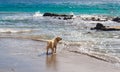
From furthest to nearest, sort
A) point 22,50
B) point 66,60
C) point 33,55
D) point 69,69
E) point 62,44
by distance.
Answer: point 62,44
point 22,50
point 33,55
point 66,60
point 69,69

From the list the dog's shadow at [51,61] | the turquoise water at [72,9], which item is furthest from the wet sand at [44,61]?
the turquoise water at [72,9]

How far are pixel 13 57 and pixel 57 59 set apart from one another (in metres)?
1.75

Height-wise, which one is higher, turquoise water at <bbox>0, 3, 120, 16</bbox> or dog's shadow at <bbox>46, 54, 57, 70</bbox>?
turquoise water at <bbox>0, 3, 120, 16</bbox>

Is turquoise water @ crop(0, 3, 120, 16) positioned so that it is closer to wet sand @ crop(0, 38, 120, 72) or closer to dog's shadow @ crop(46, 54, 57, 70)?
wet sand @ crop(0, 38, 120, 72)

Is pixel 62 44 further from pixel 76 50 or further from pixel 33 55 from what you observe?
pixel 33 55

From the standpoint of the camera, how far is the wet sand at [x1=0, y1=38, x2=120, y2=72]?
12398mm

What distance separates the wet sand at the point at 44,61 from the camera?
1240cm

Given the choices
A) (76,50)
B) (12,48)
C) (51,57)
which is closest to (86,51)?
(76,50)

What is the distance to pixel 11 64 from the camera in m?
12.9

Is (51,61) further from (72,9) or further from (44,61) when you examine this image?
(72,9)

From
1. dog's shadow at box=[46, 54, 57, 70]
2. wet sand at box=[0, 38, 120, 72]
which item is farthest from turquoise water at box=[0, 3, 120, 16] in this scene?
dog's shadow at box=[46, 54, 57, 70]

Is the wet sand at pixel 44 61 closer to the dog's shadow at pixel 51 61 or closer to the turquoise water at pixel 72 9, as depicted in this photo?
the dog's shadow at pixel 51 61

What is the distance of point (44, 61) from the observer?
13.9m

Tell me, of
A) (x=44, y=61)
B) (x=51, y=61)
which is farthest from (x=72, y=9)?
(x=44, y=61)
